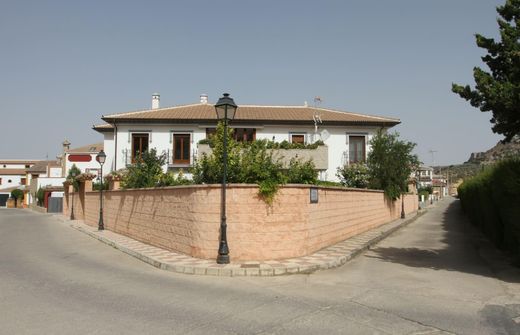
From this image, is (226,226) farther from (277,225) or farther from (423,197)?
(423,197)

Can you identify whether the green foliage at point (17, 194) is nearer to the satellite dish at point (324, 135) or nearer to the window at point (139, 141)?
the window at point (139, 141)

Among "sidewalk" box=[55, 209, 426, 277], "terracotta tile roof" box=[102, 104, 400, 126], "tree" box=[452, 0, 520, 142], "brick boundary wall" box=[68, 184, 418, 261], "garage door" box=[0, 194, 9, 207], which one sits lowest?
"garage door" box=[0, 194, 9, 207]

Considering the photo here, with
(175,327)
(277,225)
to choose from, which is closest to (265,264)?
(277,225)

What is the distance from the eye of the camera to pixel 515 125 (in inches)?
368

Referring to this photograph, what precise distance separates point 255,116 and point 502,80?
22.0 meters

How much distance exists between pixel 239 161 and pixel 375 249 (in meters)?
6.01

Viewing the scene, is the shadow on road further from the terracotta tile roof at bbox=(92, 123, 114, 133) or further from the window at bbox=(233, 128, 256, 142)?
the terracotta tile roof at bbox=(92, 123, 114, 133)

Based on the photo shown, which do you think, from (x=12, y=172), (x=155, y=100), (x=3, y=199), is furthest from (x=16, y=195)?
(x=155, y=100)

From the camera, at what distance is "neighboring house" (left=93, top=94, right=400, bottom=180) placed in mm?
29266

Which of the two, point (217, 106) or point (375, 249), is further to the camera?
point (375, 249)

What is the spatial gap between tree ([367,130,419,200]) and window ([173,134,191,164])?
12.5m

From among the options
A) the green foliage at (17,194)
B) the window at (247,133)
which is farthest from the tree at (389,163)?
the green foliage at (17,194)

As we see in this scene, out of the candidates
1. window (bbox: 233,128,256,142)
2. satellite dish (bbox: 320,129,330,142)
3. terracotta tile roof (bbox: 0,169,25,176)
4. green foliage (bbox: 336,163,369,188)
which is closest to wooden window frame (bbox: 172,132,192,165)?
window (bbox: 233,128,256,142)

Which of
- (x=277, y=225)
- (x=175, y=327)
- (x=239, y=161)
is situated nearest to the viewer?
(x=175, y=327)
